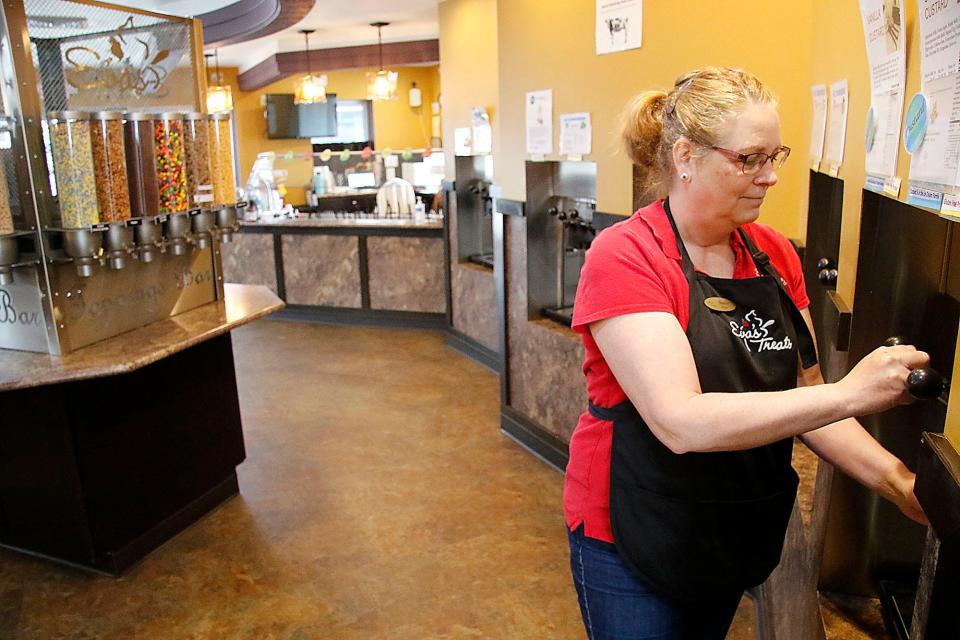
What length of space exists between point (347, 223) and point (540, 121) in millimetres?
3495

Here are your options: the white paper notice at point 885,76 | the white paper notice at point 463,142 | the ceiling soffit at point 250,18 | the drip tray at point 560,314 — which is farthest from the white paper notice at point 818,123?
the ceiling soffit at point 250,18

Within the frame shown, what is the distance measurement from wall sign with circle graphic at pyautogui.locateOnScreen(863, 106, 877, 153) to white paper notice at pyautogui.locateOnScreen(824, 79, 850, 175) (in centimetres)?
27

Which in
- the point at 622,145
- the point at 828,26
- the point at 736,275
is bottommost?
the point at 736,275

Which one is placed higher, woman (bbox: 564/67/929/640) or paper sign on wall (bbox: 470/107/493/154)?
paper sign on wall (bbox: 470/107/493/154)

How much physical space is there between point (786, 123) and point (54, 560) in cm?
317

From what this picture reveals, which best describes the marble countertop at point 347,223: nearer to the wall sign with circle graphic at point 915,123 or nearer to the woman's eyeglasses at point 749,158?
the woman's eyeglasses at point 749,158

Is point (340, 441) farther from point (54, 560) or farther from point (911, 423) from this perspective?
point (911, 423)

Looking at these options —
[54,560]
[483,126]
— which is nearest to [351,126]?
[483,126]

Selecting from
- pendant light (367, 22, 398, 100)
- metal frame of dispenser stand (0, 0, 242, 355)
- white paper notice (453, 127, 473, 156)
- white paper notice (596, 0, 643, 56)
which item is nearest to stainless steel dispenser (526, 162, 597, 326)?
white paper notice (596, 0, 643, 56)

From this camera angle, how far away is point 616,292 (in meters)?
1.26

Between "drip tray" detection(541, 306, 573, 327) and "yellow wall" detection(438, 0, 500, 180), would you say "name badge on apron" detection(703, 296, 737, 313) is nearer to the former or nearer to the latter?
"drip tray" detection(541, 306, 573, 327)

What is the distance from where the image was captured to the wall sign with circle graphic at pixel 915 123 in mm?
1129

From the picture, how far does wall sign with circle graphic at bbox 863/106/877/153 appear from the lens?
4.88ft

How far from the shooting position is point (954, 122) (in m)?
0.99
